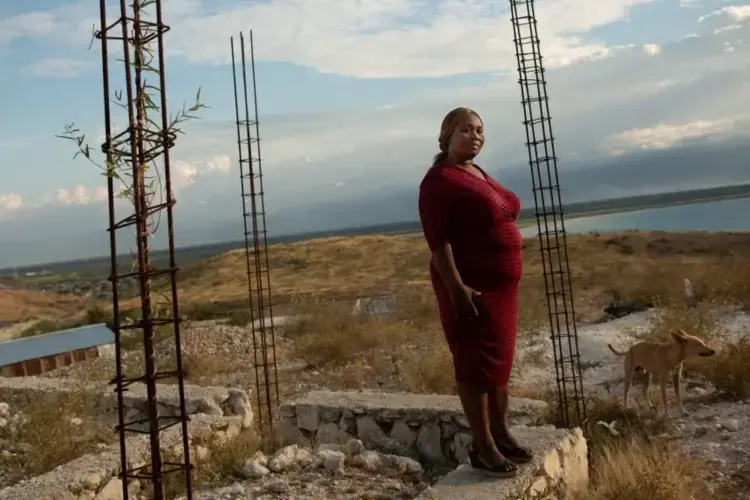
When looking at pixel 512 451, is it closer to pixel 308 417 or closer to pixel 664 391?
pixel 308 417

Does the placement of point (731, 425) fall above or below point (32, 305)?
below

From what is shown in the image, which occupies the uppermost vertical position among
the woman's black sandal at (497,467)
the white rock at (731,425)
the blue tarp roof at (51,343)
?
the blue tarp roof at (51,343)

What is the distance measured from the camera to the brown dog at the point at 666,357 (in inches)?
244

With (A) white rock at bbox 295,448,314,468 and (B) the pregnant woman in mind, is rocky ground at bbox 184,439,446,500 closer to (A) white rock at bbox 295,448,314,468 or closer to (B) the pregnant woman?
(A) white rock at bbox 295,448,314,468

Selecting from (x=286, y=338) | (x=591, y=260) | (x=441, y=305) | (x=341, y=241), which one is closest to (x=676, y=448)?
(x=441, y=305)

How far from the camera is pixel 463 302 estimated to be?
363 centimetres

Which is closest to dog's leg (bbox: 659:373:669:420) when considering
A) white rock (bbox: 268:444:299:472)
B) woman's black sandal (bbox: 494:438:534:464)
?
woman's black sandal (bbox: 494:438:534:464)

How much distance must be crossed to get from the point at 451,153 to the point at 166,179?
1715 millimetres

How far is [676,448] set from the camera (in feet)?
17.8

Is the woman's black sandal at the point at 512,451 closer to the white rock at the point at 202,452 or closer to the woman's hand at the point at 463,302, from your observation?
the woman's hand at the point at 463,302

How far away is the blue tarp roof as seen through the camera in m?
11.1

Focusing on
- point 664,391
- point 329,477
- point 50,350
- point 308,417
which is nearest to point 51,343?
point 50,350

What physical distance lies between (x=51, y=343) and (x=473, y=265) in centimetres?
1047

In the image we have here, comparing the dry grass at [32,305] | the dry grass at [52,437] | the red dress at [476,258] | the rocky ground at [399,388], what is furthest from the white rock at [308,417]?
the dry grass at [32,305]
